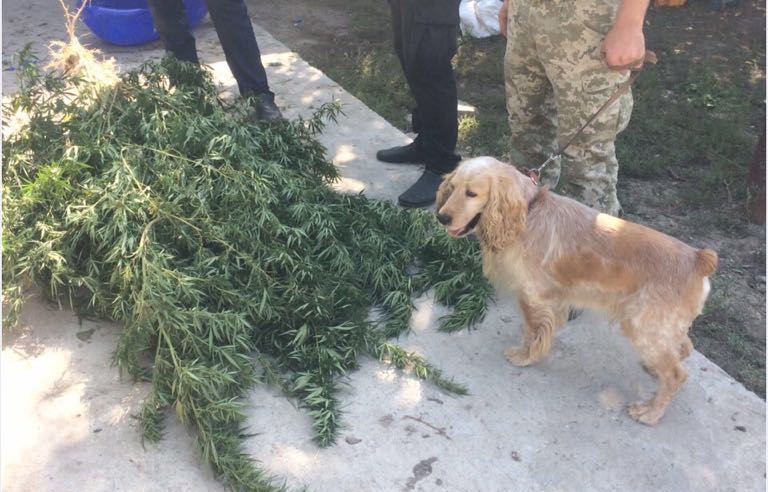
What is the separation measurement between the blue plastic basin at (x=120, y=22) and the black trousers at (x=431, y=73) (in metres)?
3.71

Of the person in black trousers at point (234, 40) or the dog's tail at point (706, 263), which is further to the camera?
the person in black trousers at point (234, 40)

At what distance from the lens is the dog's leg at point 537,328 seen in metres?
3.01

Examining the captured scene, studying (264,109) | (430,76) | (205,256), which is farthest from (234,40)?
(205,256)

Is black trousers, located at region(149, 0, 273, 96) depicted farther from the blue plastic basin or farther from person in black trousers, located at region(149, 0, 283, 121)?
the blue plastic basin

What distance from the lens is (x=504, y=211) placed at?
2816 millimetres

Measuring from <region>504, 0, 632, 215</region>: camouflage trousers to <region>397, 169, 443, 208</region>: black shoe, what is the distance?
2.26 feet

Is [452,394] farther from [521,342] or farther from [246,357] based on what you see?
[246,357]

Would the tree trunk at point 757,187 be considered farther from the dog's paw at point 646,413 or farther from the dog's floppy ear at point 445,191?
the dog's floppy ear at point 445,191

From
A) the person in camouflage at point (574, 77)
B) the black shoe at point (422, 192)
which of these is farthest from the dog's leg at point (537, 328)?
the black shoe at point (422, 192)

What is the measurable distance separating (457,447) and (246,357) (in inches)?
41.6

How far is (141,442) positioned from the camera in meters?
2.74

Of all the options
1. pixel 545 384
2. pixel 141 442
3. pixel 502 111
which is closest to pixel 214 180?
pixel 141 442

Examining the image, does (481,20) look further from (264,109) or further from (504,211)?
(504,211)

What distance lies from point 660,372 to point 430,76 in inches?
92.4
